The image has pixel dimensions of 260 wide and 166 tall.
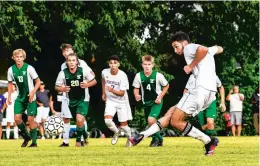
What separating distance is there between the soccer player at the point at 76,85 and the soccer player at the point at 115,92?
930mm

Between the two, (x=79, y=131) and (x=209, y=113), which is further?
(x=79, y=131)

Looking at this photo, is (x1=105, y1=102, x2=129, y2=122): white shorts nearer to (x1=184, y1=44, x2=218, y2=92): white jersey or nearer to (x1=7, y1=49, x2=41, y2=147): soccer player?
(x1=7, y1=49, x2=41, y2=147): soccer player

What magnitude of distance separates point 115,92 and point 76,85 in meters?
1.35

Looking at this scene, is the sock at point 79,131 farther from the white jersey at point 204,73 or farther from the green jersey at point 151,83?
the white jersey at point 204,73

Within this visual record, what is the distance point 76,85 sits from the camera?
18719mm

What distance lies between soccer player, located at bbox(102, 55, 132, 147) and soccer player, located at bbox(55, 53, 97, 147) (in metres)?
0.93

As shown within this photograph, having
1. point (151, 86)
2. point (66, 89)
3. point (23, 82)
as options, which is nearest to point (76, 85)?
point (66, 89)

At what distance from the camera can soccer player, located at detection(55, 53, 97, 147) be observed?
60.6 feet

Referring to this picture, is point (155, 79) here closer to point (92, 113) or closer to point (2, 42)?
point (2, 42)

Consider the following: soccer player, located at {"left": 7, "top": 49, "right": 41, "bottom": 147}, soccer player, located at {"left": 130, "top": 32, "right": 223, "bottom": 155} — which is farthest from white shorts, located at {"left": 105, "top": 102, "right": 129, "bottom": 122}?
soccer player, located at {"left": 130, "top": 32, "right": 223, "bottom": 155}

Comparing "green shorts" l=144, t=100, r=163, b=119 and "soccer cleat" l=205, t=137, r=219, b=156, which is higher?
"green shorts" l=144, t=100, r=163, b=119

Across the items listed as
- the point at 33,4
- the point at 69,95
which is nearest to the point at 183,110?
the point at 69,95

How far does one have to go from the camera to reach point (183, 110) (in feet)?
45.0

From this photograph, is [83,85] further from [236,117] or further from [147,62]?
[236,117]
